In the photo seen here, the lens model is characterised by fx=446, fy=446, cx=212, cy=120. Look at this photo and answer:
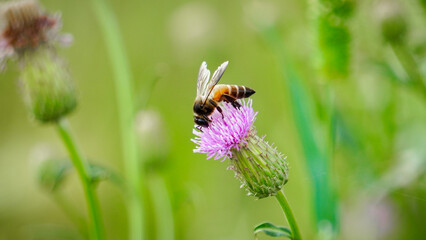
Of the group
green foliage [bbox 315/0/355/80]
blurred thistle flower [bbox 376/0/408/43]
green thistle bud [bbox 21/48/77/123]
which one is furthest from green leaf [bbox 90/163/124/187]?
blurred thistle flower [bbox 376/0/408/43]

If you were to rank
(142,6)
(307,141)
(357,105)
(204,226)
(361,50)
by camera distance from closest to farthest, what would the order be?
(307,141) → (361,50) → (357,105) → (204,226) → (142,6)

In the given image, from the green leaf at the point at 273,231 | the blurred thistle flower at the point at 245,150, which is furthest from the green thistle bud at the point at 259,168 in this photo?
the green leaf at the point at 273,231

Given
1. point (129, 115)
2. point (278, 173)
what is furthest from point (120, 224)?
point (278, 173)

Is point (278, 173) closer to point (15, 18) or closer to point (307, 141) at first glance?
point (307, 141)

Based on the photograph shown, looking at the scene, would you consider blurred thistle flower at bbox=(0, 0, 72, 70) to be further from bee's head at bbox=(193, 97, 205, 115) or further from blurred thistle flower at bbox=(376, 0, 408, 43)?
blurred thistle flower at bbox=(376, 0, 408, 43)

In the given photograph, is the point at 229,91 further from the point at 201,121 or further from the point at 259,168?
the point at 259,168

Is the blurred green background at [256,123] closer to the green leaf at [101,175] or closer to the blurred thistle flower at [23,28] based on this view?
the green leaf at [101,175]
